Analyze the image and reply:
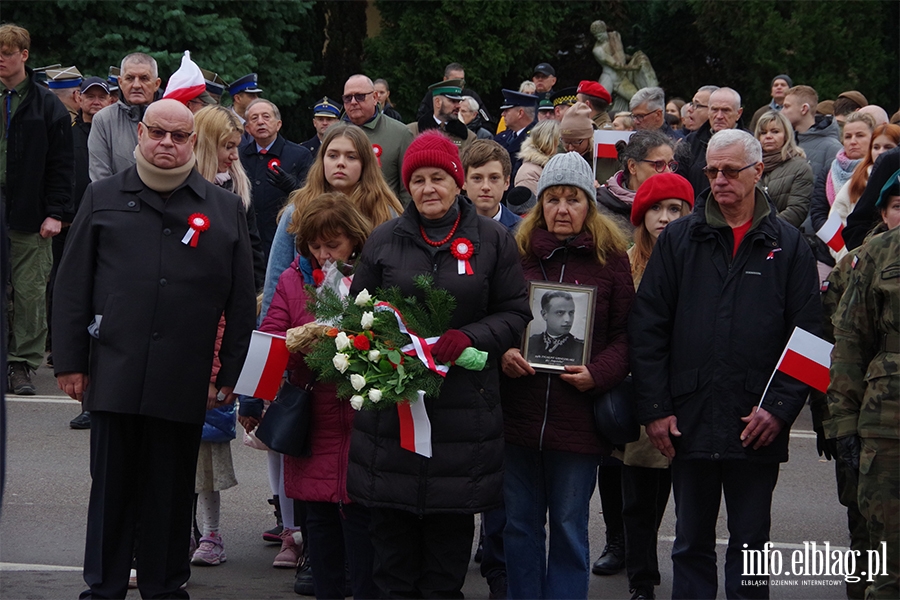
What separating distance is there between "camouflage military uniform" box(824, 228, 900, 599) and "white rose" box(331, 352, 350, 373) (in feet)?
6.58

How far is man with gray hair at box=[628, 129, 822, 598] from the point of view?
5.07 meters

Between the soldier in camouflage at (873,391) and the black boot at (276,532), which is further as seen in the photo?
the black boot at (276,532)

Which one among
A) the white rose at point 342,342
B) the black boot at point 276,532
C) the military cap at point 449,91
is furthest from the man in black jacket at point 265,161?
the white rose at point 342,342

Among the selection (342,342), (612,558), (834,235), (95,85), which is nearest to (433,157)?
(342,342)

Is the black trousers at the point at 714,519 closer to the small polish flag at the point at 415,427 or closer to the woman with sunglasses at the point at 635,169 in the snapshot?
the small polish flag at the point at 415,427

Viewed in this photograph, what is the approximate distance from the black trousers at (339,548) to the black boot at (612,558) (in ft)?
5.20

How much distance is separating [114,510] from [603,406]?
2195 mm

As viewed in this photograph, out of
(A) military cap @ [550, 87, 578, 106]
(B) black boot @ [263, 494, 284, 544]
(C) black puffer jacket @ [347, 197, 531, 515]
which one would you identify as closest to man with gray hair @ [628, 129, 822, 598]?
(C) black puffer jacket @ [347, 197, 531, 515]

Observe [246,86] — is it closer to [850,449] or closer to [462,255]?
[462,255]

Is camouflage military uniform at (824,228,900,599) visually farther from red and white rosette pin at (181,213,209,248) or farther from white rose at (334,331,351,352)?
red and white rosette pin at (181,213,209,248)

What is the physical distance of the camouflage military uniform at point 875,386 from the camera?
185 inches

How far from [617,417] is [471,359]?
0.83 metres

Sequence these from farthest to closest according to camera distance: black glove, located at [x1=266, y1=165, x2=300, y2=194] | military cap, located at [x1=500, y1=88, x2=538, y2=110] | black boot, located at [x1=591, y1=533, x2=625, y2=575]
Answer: military cap, located at [x1=500, y1=88, x2=538, y2=110]
black glove, located at [x1=266, y1=165, x2=300, y2=194]
black boot, located at [x1=591, y1=533, x2=625, y2=575]

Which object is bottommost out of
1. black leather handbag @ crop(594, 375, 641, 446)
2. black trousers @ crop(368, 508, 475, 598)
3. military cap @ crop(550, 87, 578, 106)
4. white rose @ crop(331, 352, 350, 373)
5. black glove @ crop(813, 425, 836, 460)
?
black trousers @ crop(368, 508, 475, 598)
